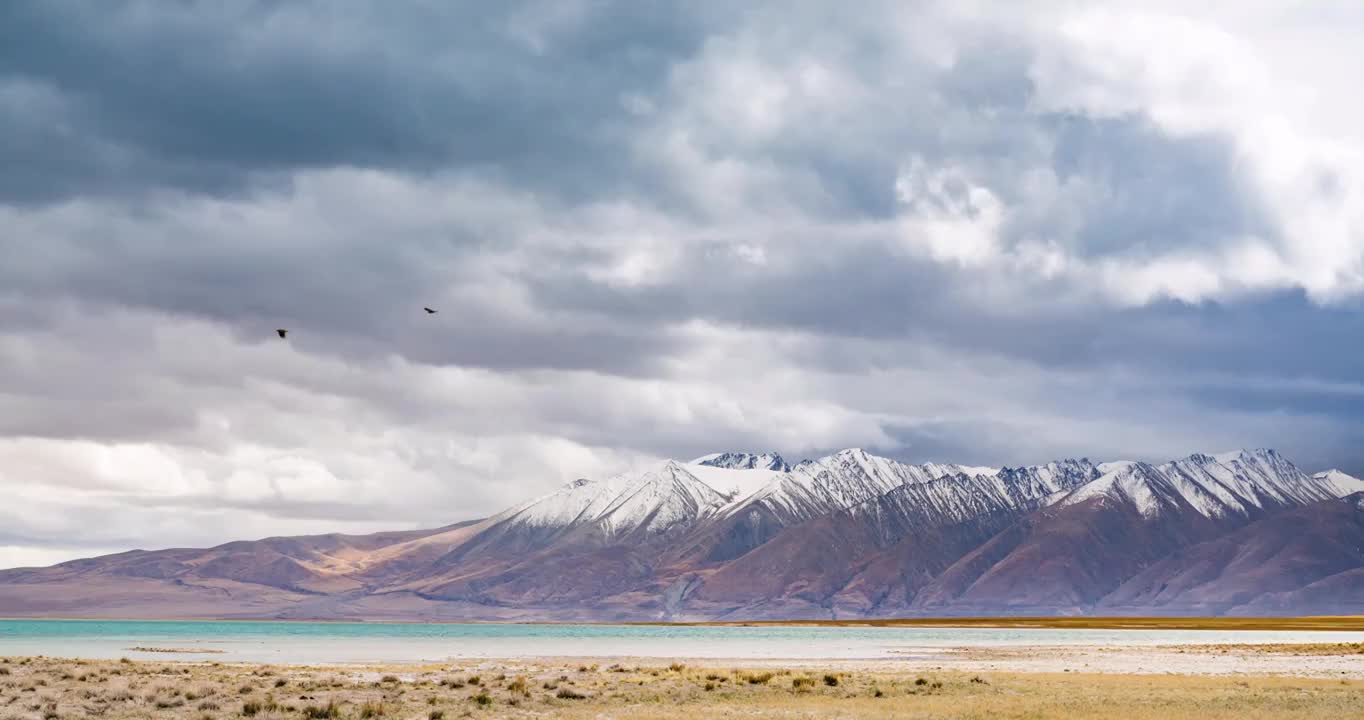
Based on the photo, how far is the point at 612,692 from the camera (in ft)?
201

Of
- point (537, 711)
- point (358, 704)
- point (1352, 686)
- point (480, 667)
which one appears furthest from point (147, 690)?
point (1352, 686)

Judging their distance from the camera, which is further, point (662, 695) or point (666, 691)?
point (666, 691)

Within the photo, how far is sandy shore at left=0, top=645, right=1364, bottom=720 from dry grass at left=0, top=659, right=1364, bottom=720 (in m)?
0.09

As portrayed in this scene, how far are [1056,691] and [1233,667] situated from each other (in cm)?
2921

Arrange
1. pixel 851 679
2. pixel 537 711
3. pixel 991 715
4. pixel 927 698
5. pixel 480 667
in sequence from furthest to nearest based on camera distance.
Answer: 1. pixel 480 667
2. pixel 851 679
3. pixel 927 698
4. pixel 537 711
5. pixel 991 715

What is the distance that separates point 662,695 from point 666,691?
1808mm

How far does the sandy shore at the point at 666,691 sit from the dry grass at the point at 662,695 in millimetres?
95

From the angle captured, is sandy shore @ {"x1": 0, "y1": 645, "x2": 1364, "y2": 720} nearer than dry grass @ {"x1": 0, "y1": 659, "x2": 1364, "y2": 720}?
No

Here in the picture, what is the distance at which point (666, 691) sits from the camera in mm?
61156

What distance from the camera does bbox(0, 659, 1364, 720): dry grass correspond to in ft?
165

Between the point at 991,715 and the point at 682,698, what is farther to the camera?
the point at 682,698

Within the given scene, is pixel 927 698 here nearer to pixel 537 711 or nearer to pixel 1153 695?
pixel 1153 695

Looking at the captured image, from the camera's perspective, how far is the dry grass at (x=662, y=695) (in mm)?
50312

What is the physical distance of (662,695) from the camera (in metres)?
59.4
